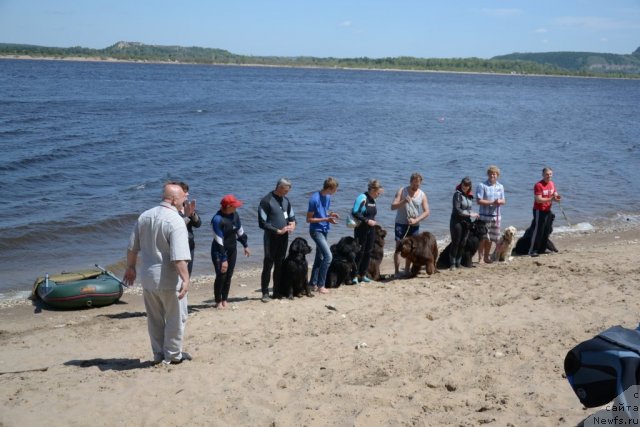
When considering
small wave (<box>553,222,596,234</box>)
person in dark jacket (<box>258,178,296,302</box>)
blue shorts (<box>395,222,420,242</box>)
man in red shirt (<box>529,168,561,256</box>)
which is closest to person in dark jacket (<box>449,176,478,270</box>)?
blue shorts (<box>395,222,420,242</box>)

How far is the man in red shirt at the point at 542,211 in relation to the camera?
11.0 meters

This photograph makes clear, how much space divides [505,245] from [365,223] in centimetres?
280

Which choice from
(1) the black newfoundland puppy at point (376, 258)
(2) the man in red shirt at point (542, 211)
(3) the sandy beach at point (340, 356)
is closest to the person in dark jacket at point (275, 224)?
(3) the sandy beach at point (340, 356)

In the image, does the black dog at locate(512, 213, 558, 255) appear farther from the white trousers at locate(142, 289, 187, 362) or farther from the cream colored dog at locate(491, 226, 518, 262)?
the white trousers at locate(142, 289, 187, 362)

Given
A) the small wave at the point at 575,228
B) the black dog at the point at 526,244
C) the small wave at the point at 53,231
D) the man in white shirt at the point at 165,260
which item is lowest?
the small wave at the point at 53,231

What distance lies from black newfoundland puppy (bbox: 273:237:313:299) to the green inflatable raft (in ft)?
8.16

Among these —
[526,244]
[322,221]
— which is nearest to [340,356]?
[322,221]

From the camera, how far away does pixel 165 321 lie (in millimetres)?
6344

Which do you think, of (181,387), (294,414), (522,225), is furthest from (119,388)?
(522,225)

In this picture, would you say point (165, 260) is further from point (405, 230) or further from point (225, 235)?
point (405, 230)

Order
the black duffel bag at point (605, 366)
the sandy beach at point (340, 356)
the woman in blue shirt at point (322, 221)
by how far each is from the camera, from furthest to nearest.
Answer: the woman in blue shirt at point (322, 221), the sandy beach at point (340, 356), the black duffel bag at point (605, 366)

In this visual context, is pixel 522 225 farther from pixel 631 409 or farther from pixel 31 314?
pixel 631 409

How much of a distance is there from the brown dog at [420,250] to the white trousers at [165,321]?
4375 millimetres

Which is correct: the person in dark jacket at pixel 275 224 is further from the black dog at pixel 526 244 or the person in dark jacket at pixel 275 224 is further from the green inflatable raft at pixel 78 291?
the black dog at pixel 526 244
